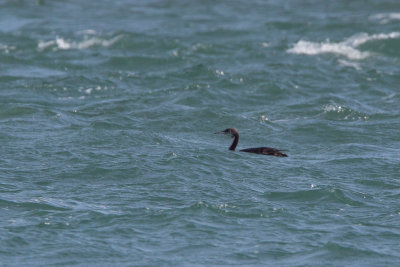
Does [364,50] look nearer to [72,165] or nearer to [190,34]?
[190,34]

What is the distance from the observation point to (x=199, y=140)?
17.0 meters

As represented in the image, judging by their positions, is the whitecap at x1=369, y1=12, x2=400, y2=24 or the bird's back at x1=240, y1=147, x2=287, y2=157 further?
the whitecap at x1=369, y1=12, x2=400, y2=24

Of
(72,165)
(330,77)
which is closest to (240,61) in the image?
(330,77)

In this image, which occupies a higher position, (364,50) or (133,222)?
(364,50)

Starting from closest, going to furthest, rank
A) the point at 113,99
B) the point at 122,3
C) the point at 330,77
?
the point at 113,99
the point at 330,77
the point at 122,3

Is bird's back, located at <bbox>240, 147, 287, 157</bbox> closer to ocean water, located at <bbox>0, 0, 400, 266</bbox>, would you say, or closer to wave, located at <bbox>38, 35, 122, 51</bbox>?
ocean water, located at <bbox>0, 0, 400, 266</bbox>

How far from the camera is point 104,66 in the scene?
24625 mm

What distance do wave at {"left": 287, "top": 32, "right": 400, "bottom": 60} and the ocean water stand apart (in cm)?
9

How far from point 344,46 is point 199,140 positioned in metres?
11.1

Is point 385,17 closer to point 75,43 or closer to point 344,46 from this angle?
point 344,46

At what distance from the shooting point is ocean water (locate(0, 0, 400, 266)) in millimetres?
11203

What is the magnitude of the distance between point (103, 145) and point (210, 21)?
1670 centimetres

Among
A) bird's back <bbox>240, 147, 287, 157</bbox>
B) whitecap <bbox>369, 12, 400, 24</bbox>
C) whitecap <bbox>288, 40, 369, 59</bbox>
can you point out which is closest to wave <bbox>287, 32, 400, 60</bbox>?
whitecap <bbox>288, 40, 369, 59</bbox>

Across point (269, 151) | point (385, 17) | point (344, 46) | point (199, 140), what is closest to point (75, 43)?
point (344, 46)
